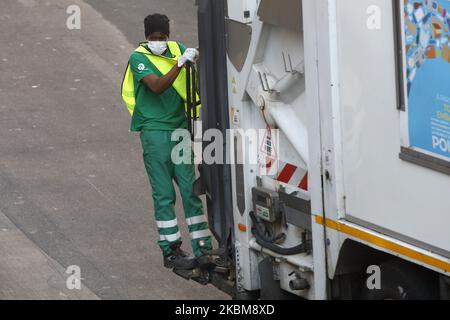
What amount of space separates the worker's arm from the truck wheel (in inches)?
78.6

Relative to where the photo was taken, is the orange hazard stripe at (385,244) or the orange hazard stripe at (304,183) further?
the orange hazard stripe at (304,183)

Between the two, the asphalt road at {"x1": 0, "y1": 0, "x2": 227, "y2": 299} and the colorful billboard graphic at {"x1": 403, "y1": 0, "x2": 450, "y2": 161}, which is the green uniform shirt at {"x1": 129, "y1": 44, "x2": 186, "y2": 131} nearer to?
the asphalt road at {"x1": 0, "y1": 0, "x2": 227, "y2": 299}

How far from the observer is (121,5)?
13.4 m

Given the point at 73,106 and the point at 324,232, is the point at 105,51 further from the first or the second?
the point at 324,232

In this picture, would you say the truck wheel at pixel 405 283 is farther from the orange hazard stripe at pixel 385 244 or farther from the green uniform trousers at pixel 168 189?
the green uniform trousers at pixel 168 189

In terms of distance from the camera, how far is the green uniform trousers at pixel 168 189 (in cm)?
691

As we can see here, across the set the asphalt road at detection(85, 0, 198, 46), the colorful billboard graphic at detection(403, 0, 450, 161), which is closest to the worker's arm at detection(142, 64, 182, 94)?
the colorful billboard graphic at detection(403, 0, 450, 161)

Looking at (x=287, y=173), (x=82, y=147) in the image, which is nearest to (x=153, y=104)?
(x=287, y=173)

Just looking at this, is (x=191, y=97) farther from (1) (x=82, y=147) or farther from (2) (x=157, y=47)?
(1) (x=82, y=147)

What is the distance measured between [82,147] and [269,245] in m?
4.11

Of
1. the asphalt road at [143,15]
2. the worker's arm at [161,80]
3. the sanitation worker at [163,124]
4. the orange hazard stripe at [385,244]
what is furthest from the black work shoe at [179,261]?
→ the asphalt road at [143,15]

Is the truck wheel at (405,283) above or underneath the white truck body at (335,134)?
Answer: underneath

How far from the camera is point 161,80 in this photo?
6.77 m

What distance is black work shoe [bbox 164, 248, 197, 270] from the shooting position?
6.92m
